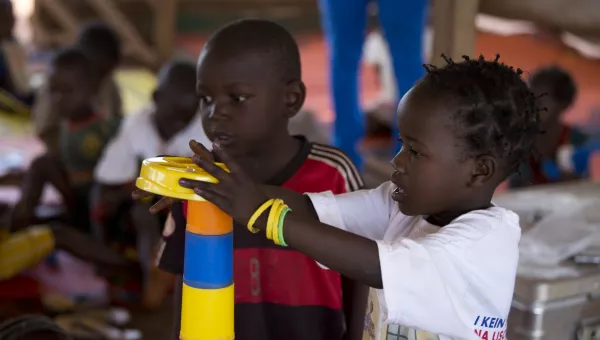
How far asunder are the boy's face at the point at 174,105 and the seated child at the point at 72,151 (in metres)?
0.44

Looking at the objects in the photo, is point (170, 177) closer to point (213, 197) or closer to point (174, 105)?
point (213, 197)

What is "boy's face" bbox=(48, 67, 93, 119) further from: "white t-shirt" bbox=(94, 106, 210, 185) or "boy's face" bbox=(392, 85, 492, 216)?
"boy's face" bbox=(392, 85, 492, 216)

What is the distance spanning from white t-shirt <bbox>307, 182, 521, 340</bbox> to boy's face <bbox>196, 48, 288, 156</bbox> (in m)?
0.34

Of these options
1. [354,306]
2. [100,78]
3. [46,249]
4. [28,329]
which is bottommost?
[46,249]

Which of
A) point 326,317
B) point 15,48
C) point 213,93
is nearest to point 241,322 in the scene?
point 326,317

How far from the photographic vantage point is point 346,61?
105 inches

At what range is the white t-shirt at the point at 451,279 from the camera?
3.02 feet

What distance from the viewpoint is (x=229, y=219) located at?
0.92 meters

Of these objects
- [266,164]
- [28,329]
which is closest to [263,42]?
[266,164]

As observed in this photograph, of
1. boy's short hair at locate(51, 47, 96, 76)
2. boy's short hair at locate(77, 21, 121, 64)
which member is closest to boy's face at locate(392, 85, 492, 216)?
boy's short hair at locate(51, 47, 96, 76)

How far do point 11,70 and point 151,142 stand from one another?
5.22 ft

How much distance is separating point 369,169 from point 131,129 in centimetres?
106

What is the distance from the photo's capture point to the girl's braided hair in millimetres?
1451

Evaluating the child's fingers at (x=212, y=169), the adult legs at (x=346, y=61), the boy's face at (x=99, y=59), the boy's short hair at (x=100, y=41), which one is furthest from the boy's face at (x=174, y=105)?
the child's fingers at (x=212, y=169)
